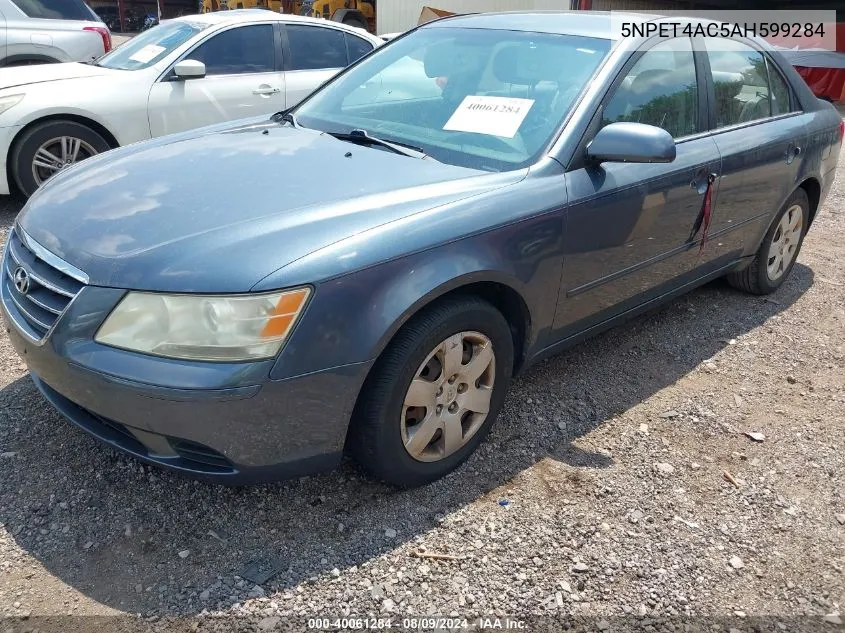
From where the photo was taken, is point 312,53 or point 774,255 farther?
point 312,53

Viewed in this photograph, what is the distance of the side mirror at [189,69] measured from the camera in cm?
565

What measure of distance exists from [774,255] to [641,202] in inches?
77.7

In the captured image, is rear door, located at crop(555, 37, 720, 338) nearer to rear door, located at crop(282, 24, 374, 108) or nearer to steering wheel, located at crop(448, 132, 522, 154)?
steering wheel, located at crop(448, 132, 522, 154)

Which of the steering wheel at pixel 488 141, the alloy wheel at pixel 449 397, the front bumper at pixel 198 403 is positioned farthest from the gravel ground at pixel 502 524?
the steering wheel at pixel 488 141

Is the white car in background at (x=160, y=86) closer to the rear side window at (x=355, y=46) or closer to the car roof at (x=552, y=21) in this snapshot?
the rear side window at (x=355, y=46)

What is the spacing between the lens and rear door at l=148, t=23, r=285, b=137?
229 inches

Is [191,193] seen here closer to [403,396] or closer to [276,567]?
[403,396]

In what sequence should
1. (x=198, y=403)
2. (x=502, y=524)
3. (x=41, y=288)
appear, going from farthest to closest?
(x=502, y=524), (x=41, y=288), (x=198, y=403)

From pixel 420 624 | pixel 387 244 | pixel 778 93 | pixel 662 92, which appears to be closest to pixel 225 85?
pixel 662 92

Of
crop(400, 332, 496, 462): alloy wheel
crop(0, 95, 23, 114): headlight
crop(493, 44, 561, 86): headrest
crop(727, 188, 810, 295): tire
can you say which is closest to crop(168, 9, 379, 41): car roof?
crop(0, 95, 23, 114): headlight

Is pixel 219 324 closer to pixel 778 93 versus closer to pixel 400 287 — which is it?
pixel 400 287

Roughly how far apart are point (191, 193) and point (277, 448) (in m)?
0.95

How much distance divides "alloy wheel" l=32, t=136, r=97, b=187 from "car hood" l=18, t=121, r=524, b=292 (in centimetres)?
282

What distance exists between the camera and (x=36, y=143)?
17.8 feet
